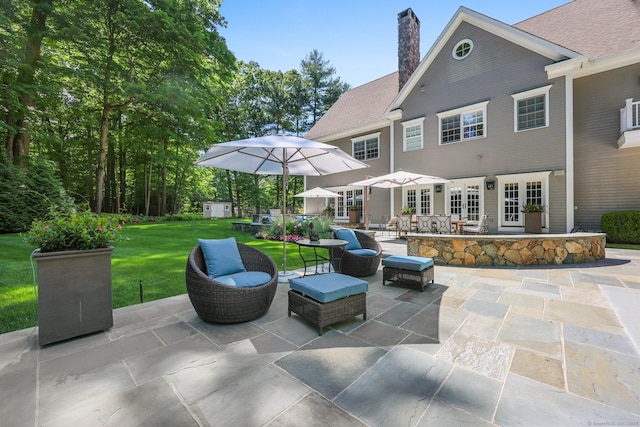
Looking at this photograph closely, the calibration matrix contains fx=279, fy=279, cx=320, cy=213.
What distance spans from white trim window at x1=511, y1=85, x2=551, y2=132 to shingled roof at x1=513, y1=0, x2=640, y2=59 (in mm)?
1846

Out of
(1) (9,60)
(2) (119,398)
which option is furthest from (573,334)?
(1) (9,60)

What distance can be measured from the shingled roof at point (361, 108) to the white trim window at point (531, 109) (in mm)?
5875

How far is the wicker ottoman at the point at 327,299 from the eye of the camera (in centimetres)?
299

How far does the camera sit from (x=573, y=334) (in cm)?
291

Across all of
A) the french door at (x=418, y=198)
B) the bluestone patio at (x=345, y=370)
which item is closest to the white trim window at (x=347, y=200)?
the french door at (x=418, y=198)

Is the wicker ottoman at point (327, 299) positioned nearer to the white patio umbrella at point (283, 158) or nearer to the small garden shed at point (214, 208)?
the white patio umbrella at point (283, 158)

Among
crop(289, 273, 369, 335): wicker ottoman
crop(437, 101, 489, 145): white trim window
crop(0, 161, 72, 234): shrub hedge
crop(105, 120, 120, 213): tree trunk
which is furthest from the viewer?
crop(105, 120, 120, 213): tree trunk

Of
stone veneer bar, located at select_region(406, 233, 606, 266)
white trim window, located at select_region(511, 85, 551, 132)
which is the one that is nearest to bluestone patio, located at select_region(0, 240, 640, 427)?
stone veneer bar, located at select_region(406, 233, 606, 266)

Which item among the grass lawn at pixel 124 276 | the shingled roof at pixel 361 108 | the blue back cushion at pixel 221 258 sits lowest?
the grass lawn at pixel 124 276

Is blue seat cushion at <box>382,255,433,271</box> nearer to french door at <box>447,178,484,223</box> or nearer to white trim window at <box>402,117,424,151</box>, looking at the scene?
french door at <box>447,178,484,223</box>

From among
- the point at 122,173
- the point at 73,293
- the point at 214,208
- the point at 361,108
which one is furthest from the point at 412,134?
the point at 214,208

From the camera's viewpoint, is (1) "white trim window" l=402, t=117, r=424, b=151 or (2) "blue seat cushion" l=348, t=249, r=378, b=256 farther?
(1) "white trim window" l=402, t=117, r=424, b=151

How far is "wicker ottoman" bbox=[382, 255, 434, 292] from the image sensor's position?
4.45 metres

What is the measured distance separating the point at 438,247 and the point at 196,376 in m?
5.99
